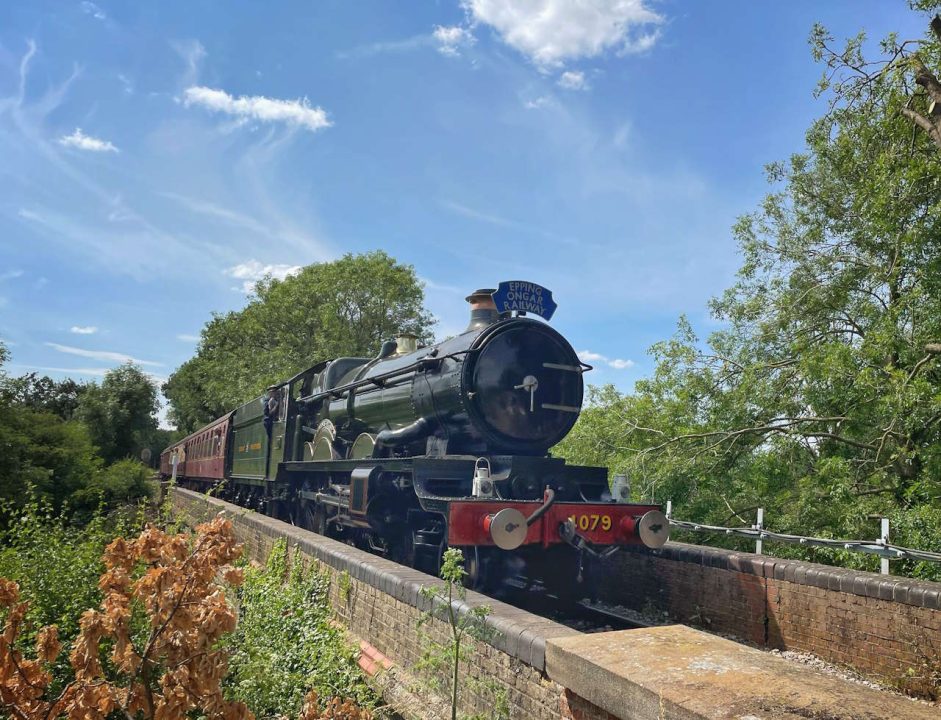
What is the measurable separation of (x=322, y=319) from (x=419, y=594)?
2527 cm

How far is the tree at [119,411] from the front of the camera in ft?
108

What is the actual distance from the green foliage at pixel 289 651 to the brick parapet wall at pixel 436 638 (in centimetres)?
21

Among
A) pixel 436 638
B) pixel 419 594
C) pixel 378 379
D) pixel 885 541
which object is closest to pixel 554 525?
pixel 419 594

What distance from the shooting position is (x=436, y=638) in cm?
470

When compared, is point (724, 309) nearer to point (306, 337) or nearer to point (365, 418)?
point (365, 418)

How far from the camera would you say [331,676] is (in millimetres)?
5004

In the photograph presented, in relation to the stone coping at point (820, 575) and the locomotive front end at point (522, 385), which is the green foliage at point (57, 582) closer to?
the locomotive front end at point (522, 385)

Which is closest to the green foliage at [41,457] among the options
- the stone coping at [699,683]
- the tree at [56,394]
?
the stone coping at [699,683]

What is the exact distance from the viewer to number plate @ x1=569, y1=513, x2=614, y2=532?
6719 millimetres

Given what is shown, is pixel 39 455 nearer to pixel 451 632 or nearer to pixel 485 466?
pixel 485 466

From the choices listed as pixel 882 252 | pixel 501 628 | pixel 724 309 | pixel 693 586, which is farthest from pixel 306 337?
pixel 501 628

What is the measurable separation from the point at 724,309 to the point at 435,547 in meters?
8.72

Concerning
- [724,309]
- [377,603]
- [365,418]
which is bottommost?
[377,603]

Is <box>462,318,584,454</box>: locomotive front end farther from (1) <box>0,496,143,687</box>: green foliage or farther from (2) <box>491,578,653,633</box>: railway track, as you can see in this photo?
(1) <box>0,496,143,687</box>: green foliage
